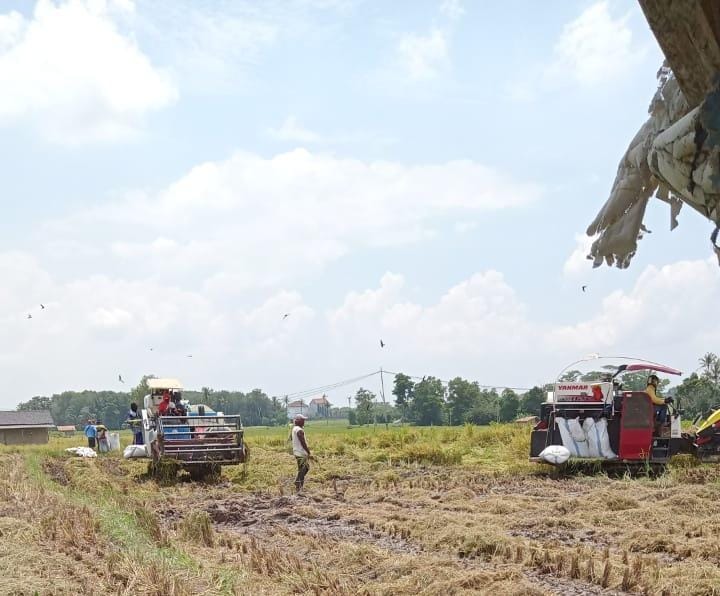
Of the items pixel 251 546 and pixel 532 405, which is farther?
pixel 532 405

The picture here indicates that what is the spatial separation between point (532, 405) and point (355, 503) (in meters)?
42.4

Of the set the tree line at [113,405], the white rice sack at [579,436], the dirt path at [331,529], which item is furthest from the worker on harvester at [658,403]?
the tree line at [113,405]

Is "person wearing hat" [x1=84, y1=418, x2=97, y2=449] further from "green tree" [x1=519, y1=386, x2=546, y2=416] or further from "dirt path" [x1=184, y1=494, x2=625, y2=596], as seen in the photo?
"green tree" [x1=519, y1=386, x2=546, y2=416]

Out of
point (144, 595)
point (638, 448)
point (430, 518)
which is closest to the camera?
point (144, 595)

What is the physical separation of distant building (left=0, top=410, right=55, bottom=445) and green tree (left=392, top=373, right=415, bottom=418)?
30.3 metres

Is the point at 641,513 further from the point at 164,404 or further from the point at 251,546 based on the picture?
the point at 164,404

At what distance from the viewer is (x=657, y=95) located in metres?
1.99

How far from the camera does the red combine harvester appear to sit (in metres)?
13.2

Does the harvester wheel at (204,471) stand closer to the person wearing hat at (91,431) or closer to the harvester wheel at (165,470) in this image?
the harvester wheel at (165,470)

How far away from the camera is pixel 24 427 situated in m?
47.8

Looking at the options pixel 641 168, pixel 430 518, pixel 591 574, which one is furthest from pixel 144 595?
pixel 641 168

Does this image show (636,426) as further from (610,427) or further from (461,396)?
(461,396)

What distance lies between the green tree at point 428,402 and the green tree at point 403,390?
1.63 feet

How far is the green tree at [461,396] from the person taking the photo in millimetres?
70250
